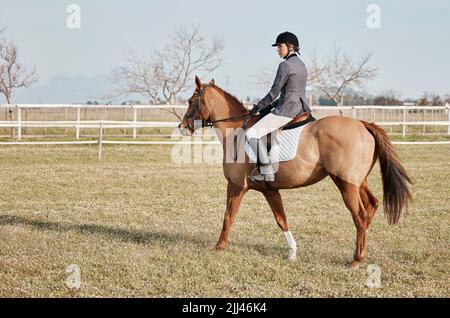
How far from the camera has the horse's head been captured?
7879 millimetres

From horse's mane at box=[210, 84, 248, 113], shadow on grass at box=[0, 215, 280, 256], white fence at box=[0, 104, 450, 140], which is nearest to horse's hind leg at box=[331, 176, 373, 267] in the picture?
shadow on grass at box=[0, 215, 280, 256]

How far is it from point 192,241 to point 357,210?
2510mm

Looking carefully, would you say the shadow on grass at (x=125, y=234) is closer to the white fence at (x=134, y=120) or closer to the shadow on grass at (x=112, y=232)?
the shadow on grass at (x=112, y=232)

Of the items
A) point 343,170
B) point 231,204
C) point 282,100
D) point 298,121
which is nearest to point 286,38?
point 282,100

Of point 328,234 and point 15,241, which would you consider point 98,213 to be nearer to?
point 15,241

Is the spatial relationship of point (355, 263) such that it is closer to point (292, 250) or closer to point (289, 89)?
point (292, 250)

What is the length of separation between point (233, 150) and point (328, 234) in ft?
7.54

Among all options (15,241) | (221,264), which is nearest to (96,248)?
(15,241)

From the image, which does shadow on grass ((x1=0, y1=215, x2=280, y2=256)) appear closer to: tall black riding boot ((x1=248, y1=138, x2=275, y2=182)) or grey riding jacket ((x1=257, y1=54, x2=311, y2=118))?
tall black riding boot ((x1=248, y1=138, x2=275, y2=182))

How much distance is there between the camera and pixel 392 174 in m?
7.01

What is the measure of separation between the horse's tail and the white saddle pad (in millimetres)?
908

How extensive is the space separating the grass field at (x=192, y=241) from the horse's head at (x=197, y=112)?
1666mm

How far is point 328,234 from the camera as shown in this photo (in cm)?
869

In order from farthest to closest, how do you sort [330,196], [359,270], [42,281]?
[330,196] → [359,270] → [42,281]
